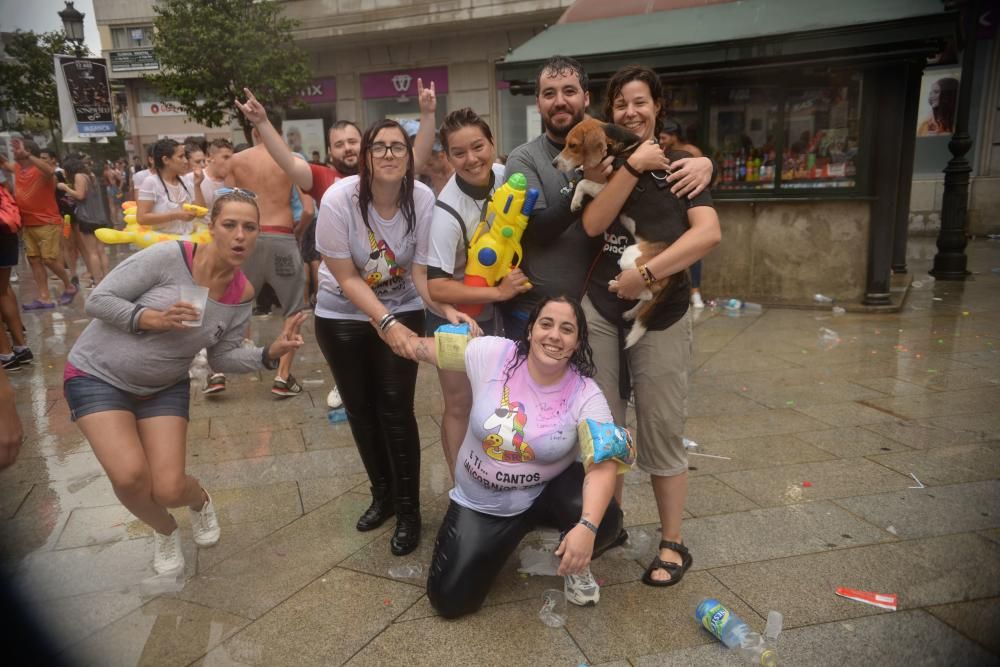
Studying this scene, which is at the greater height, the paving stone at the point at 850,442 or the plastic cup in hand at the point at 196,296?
the plastic cup in hand at the point at 196,296

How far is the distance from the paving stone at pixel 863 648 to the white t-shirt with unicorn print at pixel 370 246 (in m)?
1.88

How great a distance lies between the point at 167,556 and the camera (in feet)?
9.91

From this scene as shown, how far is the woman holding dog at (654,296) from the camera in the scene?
2670 millimetres

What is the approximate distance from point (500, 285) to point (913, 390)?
12.7 feet

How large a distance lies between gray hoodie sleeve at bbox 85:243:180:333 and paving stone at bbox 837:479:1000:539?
3.36 meters

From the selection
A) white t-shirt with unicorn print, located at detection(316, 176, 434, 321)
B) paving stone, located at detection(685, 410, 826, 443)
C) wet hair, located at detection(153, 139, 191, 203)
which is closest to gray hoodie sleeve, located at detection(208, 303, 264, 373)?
white t-shirt with unicorn print, located at detection(316, 176, 434, 321)

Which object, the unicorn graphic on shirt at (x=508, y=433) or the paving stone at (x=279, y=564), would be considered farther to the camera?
the paving stone at (x=279, y=564)

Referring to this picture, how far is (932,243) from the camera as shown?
45.2 ft

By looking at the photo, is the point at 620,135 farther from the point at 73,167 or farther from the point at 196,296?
the point at 73,167

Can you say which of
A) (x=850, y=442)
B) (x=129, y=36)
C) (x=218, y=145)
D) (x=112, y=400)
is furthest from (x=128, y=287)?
(x=129, y=36)

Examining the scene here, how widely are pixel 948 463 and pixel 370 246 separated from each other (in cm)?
336

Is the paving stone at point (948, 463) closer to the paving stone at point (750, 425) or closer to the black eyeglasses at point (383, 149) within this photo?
the paving stone at point (750, 425)

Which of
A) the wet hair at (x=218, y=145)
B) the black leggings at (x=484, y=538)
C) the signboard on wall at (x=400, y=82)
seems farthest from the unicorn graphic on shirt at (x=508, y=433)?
the signboard on wall at (x=400, y=82)

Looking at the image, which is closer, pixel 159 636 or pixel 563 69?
pixel 159 636
